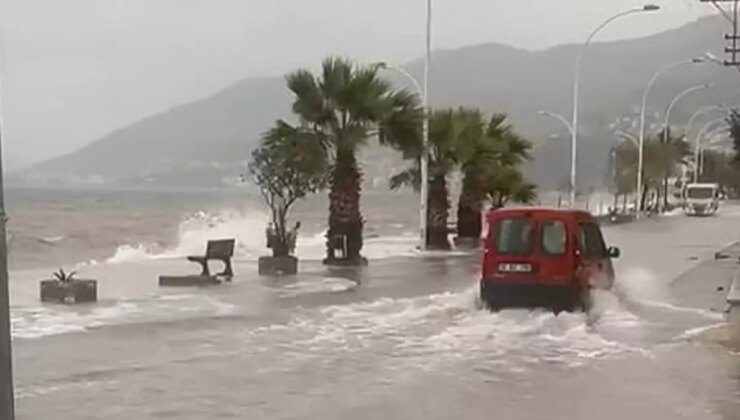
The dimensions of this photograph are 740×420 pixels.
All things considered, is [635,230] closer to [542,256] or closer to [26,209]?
[542,256]

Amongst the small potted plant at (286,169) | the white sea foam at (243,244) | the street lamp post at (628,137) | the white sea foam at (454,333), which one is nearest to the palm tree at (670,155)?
the street lamp post at (628,137)

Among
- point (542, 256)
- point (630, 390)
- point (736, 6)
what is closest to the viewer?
point (630, 390)

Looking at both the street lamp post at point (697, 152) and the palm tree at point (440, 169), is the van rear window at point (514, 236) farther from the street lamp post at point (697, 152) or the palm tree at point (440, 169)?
the street lamp post at point (697, 152)

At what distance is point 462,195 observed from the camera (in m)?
40.8

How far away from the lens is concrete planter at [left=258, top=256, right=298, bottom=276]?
27.1 meters

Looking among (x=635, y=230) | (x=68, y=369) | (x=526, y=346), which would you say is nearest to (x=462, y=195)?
(x=635, y=230)

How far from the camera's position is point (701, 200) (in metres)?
78.3

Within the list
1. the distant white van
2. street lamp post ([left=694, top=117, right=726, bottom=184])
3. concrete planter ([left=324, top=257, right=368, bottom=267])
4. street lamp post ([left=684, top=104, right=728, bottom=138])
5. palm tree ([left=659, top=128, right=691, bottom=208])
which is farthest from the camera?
street lamp post ([left=694, top=117, right=726, bottom=184])

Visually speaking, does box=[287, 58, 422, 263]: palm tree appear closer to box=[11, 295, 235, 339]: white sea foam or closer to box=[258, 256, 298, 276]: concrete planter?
box=[258, 256, 298, 276]: concrete planter

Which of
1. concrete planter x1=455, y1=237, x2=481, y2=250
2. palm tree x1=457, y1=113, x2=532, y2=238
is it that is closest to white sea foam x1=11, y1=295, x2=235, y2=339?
concrete planter x1=455, y1=237, x2=481, y2=250

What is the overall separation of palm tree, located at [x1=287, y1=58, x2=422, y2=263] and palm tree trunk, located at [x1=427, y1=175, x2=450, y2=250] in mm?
7405

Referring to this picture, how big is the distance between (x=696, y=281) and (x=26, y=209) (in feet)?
246

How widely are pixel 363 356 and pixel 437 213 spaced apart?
25.0 metres

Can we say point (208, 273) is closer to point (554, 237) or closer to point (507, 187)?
point (554, 237)
